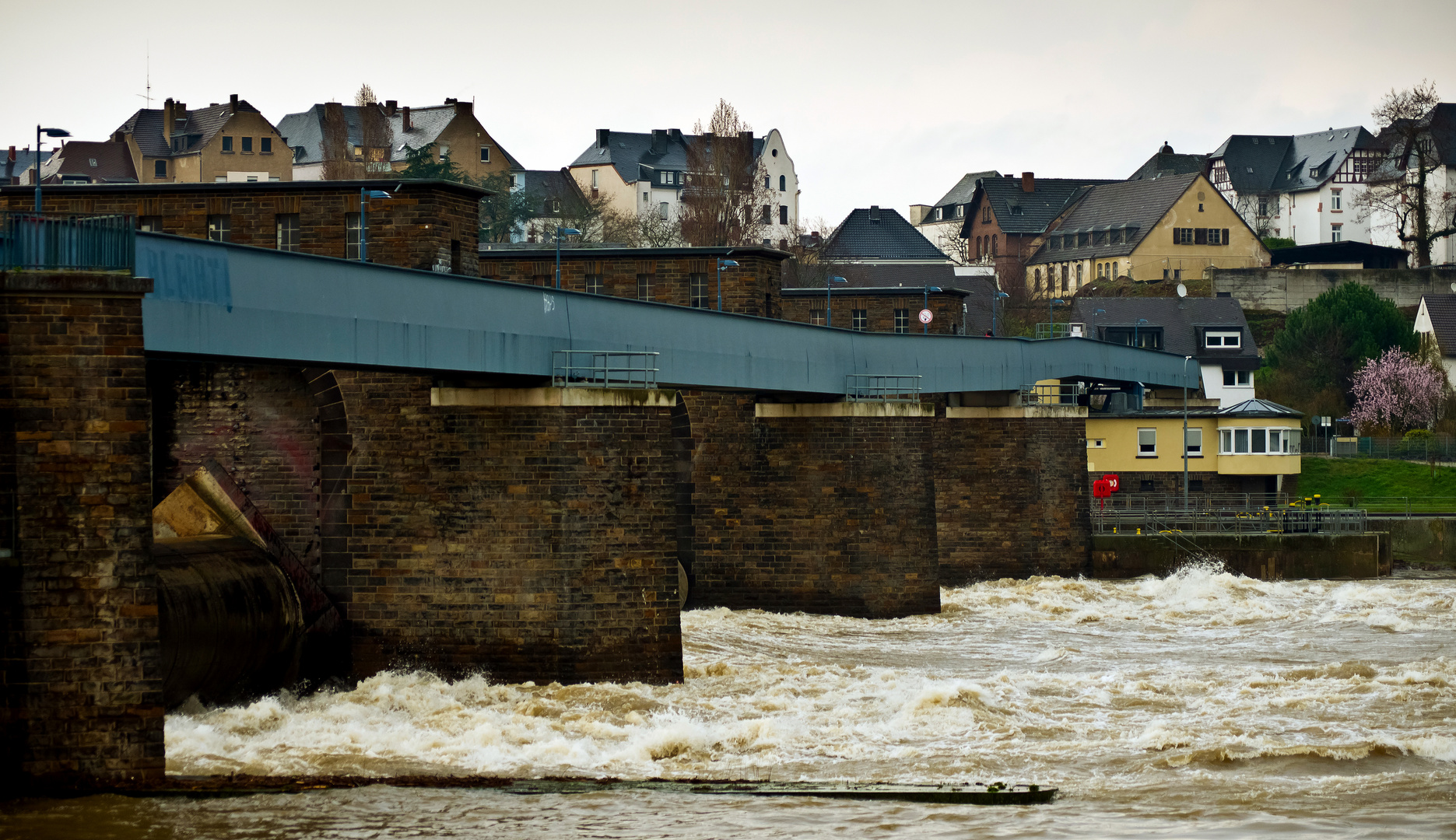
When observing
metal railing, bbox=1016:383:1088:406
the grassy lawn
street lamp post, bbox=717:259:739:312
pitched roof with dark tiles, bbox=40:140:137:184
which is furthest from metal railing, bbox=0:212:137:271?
pitched roof with dark tiles, bbox=40:140:137:184

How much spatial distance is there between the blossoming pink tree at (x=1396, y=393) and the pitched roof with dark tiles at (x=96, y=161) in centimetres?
6397

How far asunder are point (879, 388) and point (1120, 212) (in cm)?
7073

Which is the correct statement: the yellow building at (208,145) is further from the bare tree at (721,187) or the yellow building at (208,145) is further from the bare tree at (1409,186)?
the bare tree at (1409,186)

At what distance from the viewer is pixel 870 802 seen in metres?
17.6

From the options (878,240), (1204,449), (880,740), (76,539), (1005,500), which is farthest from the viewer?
(878,240)


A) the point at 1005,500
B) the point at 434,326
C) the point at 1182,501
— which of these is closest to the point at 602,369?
the point at 434,326

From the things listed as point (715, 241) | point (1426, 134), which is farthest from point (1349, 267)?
point (715, 241)

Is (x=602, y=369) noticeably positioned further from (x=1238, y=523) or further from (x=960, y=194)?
(x=960, y=194)

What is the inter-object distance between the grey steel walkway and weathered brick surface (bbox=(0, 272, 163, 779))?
7.17ft

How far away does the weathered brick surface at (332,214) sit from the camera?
30391 millimetres

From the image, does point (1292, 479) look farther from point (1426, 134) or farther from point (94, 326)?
point (1426, 134)

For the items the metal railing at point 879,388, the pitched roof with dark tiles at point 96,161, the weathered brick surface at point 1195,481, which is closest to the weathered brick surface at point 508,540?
the metal railing at point 879,388

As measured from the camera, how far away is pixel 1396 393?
76000 mm

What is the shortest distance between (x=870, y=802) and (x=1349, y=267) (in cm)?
9057
